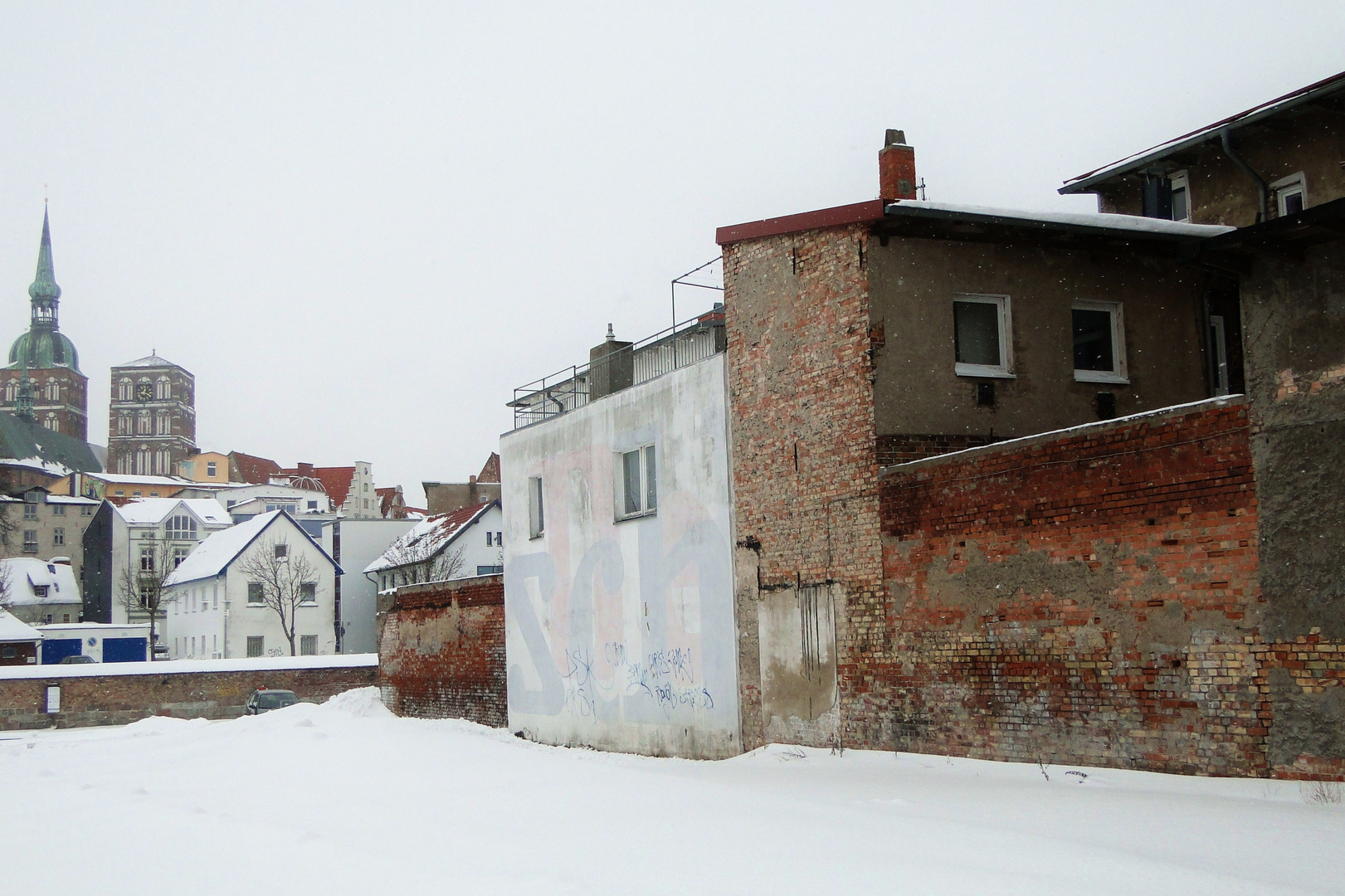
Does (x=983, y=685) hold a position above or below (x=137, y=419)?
below

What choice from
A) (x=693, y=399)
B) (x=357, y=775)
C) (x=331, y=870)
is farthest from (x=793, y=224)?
(x=331, y=870)

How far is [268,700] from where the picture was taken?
39594 mm

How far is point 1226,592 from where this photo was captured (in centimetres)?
1017

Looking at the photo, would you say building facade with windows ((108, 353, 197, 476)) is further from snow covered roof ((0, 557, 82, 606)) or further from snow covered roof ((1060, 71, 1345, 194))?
snow covered roof ((1060, 71, 1345, 194))

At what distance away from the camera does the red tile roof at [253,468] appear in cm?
13312

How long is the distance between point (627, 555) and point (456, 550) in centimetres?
4059

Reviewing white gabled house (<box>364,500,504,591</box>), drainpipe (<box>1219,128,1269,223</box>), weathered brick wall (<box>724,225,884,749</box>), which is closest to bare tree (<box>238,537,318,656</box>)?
white gabled house (<box>364,500,504,591</box>)

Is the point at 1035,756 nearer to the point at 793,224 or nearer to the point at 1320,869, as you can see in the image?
the point at 1320,869

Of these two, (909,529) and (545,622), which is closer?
(909,529)

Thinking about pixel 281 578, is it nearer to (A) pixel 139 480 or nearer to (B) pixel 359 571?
(B) pixel 359 571

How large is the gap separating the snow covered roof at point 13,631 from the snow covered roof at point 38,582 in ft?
65.9

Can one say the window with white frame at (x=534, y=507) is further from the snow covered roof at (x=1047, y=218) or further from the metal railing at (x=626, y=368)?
the snow covered roof at (x=1047, y=218)

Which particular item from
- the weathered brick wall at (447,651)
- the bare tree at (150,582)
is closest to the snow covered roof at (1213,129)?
the weathered brick wall at (447,651)

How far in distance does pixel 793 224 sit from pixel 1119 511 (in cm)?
627
